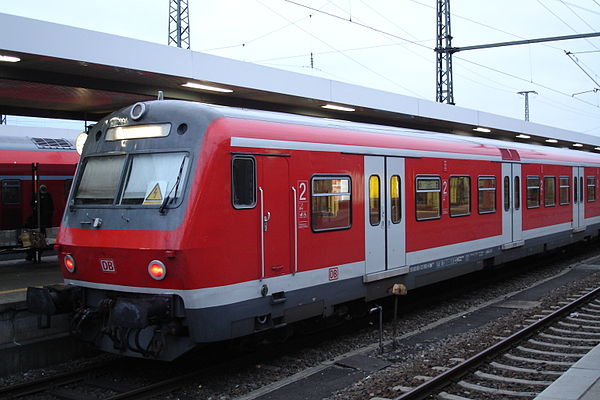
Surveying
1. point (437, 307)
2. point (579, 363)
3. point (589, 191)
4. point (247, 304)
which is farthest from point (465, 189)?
point (589, 191)

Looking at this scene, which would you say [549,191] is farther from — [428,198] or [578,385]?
[578,385]

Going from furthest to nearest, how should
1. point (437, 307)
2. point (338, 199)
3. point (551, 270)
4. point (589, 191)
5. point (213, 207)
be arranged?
point (589, 191) → point (551, 270) → point (437, 307) → point (338, 199) → point (213, 207)

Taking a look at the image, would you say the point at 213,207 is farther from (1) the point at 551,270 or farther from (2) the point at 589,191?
(2) the point at 589,191

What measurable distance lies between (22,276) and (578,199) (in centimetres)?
1473

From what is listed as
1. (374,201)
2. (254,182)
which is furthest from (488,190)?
(254,182)

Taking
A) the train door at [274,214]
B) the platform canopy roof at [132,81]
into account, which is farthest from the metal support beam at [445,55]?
the train door at [274,214]

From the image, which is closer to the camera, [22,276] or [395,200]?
[395,200]

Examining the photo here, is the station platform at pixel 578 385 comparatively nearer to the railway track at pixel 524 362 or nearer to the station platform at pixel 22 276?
the railway track at pixel 524 362

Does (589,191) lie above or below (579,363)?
above

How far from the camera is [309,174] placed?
8.10 metres

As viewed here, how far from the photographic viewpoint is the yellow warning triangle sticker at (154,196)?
22.6ft

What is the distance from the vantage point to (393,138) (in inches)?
394

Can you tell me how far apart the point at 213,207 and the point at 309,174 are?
1777 millimetres

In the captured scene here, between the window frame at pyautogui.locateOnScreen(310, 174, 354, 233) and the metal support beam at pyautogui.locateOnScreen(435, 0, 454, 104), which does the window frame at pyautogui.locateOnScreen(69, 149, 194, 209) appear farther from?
the metal support beam at pyautogui.locateOnScreen(435, 0, 454, 104)
